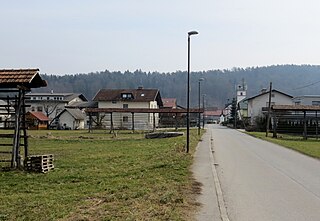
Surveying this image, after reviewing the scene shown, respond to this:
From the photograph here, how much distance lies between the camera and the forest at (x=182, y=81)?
14912 cm

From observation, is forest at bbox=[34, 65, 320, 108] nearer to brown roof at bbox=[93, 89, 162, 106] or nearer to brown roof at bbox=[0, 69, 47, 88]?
brown roof at bbox=[93, 89, 162, 106]

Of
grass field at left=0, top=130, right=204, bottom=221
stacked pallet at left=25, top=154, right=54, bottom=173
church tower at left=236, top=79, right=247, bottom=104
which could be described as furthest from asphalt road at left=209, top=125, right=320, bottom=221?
church tower at left=236, top=79, right=247, bottom=104

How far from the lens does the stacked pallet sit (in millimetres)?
14836

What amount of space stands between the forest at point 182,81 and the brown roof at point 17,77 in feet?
414

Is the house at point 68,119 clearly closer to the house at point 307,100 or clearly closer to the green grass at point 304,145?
the house at point 307,100

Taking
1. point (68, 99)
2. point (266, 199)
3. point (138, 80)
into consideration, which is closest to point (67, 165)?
point (266, 199)

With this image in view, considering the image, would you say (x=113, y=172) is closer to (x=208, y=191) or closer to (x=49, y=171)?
(x=49, y=171)

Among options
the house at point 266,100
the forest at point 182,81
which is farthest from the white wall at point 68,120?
the forest at point 182,81

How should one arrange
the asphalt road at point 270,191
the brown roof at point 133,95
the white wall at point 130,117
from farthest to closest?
the brown roof at point 133,95, the white wall at point 130,117, the asphalt road at point 270,191

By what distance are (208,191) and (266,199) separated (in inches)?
63.9

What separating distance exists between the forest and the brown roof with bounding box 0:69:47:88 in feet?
414

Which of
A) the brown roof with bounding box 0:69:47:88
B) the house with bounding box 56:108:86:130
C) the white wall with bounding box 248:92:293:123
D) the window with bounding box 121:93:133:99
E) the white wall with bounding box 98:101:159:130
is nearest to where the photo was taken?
the brown roof with bounding box 0:69:47:88

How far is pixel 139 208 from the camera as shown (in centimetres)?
841

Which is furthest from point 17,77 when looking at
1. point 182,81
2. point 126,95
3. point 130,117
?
point 182,81
